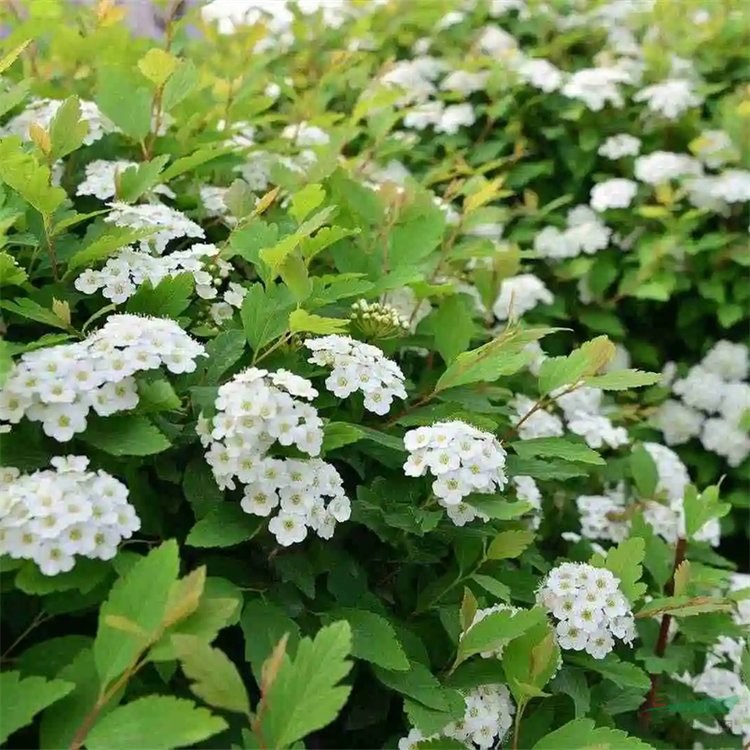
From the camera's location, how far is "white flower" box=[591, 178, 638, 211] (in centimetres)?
260

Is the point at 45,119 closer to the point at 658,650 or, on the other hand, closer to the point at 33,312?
the point at 33,312

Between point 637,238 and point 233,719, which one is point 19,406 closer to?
point 233,719

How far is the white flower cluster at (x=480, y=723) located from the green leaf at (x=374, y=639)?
0.11 m

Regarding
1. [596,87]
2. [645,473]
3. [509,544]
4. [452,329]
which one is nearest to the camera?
[509,544]

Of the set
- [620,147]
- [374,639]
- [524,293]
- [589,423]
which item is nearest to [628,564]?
[374,639]

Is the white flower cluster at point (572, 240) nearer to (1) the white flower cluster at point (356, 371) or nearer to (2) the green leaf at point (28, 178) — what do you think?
(1) the white flower cluster at point (356, 371)

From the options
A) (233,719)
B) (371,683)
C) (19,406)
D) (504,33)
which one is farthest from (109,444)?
(504,33)

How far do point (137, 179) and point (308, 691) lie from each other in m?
0.81

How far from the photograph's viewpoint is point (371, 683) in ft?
3.91

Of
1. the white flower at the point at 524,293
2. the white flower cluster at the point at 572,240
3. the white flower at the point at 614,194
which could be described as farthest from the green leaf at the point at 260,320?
the white flower at the point at 614,194

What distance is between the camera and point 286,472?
101cm

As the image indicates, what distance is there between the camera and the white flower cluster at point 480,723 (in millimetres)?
1068

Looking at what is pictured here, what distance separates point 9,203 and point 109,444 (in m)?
0.43

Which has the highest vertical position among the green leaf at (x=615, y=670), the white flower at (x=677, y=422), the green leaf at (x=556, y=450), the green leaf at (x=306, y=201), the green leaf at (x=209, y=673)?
the green leaf at (x=306, y=201)
